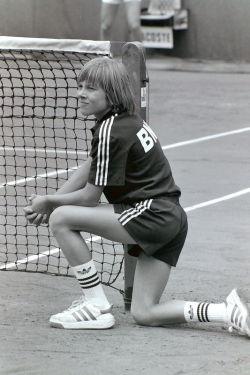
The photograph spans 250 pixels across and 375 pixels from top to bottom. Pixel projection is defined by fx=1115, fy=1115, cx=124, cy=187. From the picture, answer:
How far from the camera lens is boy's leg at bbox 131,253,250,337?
5941mm

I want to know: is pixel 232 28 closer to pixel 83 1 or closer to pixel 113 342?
pixel 83 1

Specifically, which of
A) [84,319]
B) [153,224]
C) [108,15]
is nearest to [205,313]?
[153,224]

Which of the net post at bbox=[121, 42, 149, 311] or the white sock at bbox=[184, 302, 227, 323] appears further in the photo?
the net post at bbox=[121, 42, 149, 311]

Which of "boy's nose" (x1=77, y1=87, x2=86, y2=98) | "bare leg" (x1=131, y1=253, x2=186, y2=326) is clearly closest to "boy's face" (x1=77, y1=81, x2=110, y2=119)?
"boy's nose" (x1=77, y1=87, x2=86, y2=98)

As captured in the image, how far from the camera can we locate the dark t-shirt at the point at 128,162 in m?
5.84

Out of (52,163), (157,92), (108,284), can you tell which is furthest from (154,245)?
(157,92)

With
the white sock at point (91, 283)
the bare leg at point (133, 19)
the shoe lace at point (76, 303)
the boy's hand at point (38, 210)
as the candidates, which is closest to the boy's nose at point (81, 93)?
the boy's hand at point (38, 210)

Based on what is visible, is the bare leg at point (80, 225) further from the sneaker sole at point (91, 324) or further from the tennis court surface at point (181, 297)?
the tennis court surface at point (181, 297)

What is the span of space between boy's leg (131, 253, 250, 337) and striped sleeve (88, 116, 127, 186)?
473mm

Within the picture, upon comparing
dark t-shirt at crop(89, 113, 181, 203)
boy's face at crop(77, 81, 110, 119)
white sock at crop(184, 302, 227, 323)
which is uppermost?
boy's face at crop(77, 81, 110, 119)

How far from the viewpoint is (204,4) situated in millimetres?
19062

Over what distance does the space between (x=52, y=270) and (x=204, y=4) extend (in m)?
12.3

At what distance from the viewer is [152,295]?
5.98m

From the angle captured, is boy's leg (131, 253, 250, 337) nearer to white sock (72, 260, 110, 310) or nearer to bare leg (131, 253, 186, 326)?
bare leg (131, 253, 186, 326)
